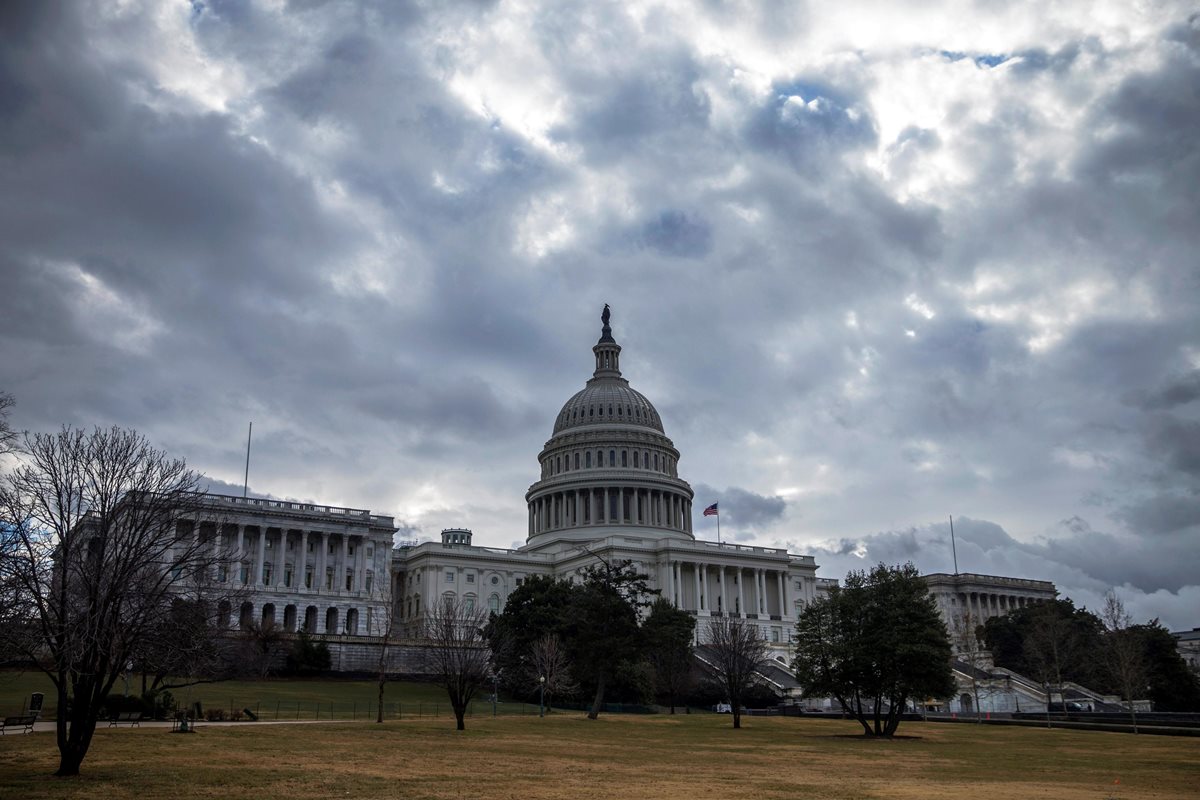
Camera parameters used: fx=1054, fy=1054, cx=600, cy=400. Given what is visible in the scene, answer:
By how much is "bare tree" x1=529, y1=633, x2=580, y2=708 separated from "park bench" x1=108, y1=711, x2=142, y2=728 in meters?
29.7

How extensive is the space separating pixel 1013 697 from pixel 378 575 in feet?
240

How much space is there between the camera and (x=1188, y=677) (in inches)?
4033

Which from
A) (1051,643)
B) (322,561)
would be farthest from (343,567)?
(1051,643)

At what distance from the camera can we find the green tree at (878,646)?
209 feet

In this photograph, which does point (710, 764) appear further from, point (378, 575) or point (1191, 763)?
point (378, 575)

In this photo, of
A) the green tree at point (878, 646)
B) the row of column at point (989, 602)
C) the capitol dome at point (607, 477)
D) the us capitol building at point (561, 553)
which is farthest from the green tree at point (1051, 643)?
the capitol dome at point (607, 477)

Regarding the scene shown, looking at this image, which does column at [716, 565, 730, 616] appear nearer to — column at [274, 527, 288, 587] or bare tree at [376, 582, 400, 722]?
bare tree at [376, 582, 400, 722]

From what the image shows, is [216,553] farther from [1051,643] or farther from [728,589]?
[728,589]

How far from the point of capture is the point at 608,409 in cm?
17162

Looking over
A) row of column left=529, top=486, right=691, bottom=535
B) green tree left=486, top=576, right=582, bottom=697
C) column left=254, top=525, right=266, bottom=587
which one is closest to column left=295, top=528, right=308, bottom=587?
column left=254, top=525, right=266, bottom=587

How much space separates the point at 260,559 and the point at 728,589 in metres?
63.3

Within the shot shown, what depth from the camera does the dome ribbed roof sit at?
17050 centimetres

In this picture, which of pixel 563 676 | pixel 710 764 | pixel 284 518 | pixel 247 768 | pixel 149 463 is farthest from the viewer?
pixel 284 518

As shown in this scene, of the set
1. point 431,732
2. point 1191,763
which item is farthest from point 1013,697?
point 431,732
